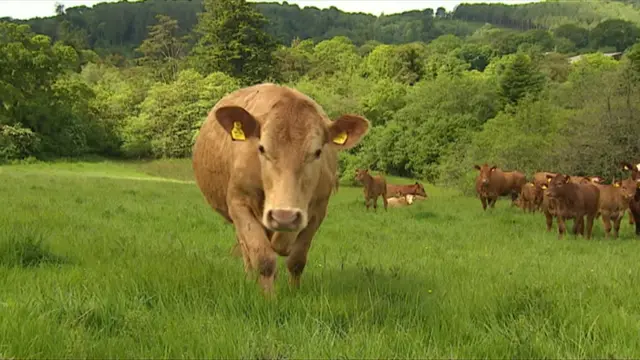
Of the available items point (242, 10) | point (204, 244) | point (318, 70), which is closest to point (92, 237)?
point (204, 244)

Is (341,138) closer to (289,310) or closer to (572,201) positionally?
(289,310)

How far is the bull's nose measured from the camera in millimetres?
4152

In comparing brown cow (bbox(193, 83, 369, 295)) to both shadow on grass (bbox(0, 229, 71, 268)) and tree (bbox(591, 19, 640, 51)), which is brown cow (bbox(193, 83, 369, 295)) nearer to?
shadow on grass (bbox(0, 229, 71, 268))

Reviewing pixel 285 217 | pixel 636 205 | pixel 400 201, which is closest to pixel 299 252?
pixel 285 217

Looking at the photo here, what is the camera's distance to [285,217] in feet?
13.7

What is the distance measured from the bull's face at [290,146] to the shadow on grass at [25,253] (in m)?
2.31

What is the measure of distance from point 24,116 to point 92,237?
46308 mm

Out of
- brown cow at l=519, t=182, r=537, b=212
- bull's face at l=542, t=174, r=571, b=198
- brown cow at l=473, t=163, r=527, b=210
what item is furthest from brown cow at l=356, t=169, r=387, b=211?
bull's face at l=542, t=174, r=571, b=198

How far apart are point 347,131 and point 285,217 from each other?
1.29 m

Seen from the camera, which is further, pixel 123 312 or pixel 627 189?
pixel 627 189

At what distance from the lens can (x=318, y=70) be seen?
85500 mm

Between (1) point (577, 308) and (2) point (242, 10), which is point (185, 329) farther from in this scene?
(2) point (242, 10)

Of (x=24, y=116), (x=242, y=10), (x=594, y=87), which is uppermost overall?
(x=242, y=10)

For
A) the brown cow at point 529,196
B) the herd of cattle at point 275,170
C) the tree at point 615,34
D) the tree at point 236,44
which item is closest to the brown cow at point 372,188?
the brown cow at point 529,196
